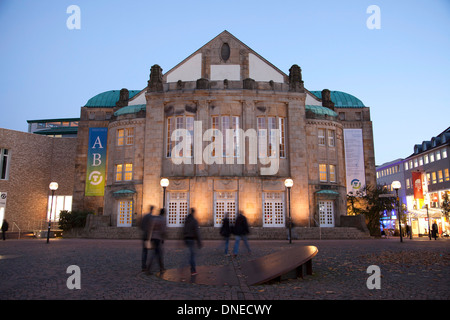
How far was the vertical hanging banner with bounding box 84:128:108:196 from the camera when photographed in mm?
40875

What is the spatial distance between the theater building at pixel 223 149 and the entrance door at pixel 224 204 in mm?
98

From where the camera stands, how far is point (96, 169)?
41.0m

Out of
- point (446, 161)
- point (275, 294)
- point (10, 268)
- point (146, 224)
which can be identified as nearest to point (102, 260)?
point (10, 268)

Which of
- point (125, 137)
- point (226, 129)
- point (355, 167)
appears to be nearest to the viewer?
point (226, 129)

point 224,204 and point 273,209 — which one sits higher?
point 224,204

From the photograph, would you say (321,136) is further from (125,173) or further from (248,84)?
(125,173)

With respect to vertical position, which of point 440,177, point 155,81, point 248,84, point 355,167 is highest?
point 155,81

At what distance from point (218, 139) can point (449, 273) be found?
27244 millimetres

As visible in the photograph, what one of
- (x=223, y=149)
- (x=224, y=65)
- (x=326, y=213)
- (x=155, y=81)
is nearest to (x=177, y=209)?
(x=223, y=149)

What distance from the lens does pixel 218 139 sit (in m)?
36.3

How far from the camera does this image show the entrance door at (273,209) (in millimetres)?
35938

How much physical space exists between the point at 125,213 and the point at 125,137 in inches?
318

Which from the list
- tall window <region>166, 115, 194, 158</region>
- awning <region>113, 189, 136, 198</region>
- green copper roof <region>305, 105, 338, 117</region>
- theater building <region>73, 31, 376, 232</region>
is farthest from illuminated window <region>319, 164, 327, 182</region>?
awning <region>113, 189, 136, 198</region>
